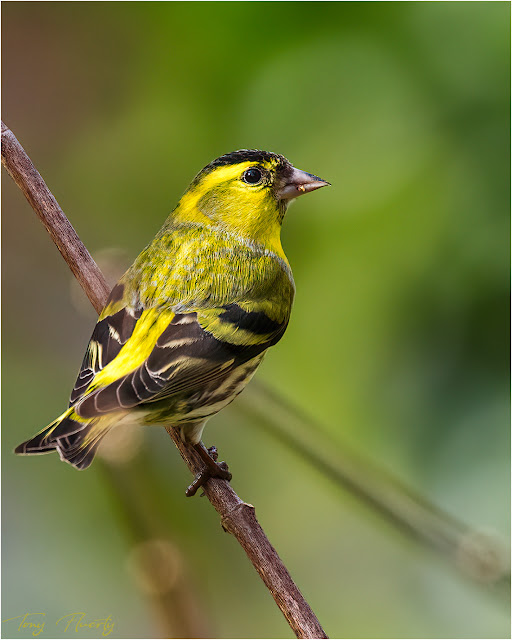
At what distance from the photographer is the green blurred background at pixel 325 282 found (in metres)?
1.70

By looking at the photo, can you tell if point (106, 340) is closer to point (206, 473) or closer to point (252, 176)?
point (206, 473)

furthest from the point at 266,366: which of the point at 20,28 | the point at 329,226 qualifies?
the point at 20,28

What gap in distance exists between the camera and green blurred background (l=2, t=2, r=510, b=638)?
1.70 meters

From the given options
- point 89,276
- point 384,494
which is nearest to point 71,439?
point 89,276

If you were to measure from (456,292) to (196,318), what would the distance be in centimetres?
73

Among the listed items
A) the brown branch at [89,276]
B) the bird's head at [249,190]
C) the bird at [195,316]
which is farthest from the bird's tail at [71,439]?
the bird's head at [249,190]

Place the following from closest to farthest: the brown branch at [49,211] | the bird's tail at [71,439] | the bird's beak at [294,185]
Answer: the bird's tail at [71,439] < the brown branch at [49,211] < the bird's beak at [294,185]

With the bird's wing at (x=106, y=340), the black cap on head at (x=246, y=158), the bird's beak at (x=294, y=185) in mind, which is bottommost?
the bird's wing at (x=106, y=340)

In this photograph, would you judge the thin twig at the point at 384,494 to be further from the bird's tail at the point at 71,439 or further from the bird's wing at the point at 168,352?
the bird's tail at the point at 71,439

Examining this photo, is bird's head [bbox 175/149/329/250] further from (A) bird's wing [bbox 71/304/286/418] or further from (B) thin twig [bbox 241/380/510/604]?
(B) thin twig [bbox 241/380/510/604]

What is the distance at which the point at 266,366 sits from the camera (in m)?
1.83

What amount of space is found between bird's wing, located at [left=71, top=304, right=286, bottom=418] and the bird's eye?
0.87 ft

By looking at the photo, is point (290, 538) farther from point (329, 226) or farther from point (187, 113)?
point (187, 113)

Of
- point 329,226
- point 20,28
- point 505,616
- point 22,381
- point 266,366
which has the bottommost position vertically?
point 505,616
